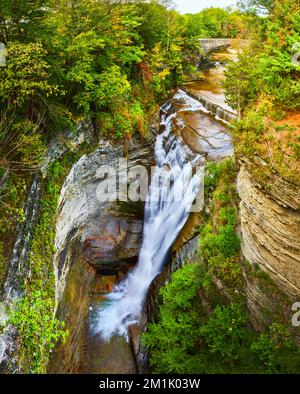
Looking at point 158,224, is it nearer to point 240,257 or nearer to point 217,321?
point 240,257

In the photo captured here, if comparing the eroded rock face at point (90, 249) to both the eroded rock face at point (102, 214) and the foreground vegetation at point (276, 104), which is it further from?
the foreground vegetation at point (276, 104)

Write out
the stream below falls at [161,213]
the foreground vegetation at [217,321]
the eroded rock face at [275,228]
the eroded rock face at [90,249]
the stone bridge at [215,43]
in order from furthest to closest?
the stone bridge at [215,43]
the stream below falls at [161,213]
the eroded rock face at [90,249]
the foreground vegetation at [217,321]
the eroded rock face at [275,228]

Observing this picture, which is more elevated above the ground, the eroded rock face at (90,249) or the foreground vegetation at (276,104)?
the foreground vegetation at (276,104)

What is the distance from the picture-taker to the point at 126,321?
13250 mm

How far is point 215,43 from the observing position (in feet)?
96.0

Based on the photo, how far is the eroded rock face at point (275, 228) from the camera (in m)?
6.33

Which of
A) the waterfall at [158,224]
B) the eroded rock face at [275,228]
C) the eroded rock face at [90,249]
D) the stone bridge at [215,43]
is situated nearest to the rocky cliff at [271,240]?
the eroded rock face at [275,228]

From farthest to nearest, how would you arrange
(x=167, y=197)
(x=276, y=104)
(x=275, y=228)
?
(x=167, y=197) → (x=276, y=104) → (x=275, y=228)

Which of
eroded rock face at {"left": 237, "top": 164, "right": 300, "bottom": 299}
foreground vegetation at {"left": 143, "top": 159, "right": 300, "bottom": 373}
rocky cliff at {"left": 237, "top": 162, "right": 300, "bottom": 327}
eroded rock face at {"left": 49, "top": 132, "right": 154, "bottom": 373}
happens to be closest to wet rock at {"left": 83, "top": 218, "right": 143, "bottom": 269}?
eroded rock face at {"left": 49, "top": 132, "right": 154, "bottom": 373}

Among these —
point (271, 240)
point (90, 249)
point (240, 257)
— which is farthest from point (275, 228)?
point (90, 249)

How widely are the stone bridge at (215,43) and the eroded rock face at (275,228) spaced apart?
24036mm

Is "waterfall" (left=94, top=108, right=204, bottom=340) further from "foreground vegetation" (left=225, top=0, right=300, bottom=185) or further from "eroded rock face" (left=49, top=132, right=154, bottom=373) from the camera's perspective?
"foreground vegetation" (left=225, top=0, right=300, bottom=185)

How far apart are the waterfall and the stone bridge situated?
16.5 m

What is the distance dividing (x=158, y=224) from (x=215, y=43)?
2284cm
